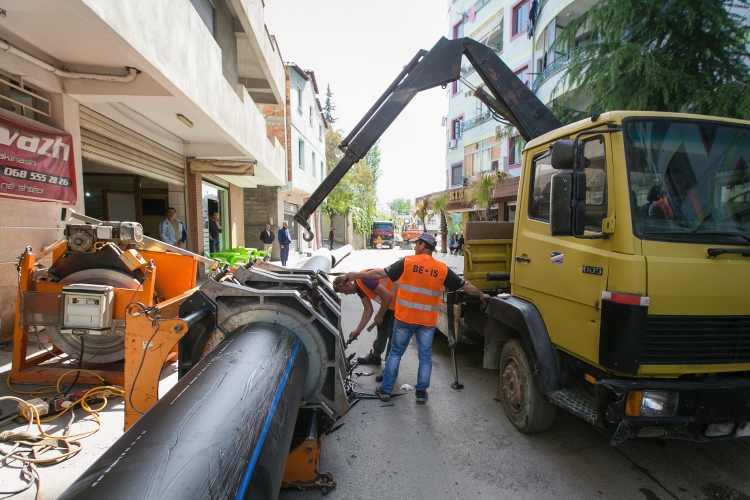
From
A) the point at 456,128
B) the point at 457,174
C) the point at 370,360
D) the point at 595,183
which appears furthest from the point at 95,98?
the point at 456,128

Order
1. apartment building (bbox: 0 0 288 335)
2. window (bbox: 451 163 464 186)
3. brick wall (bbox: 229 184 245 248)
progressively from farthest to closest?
1. window (bbox: 451 163 464 186)
2. brick wall (bbox: 229 184 245 248)
3. apartment building (bbox: 0 0 288 335)

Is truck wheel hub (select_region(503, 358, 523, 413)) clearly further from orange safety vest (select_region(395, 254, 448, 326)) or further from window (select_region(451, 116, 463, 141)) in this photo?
window (select_region(451, 116, 463, 141))

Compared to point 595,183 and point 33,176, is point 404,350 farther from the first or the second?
point 33,176

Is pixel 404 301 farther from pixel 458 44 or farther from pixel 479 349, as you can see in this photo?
pixel 458 44

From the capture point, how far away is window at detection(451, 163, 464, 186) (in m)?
26.5

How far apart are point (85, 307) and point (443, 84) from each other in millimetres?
4945

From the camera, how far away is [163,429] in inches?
52.0

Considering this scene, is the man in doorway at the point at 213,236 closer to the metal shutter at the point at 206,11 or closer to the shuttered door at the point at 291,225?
the metal shutter at the point at 206,11

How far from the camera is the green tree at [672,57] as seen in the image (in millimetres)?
6422

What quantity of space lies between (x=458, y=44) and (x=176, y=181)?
777 cm

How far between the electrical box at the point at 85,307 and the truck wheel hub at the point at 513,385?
12.4 ft

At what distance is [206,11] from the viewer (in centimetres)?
829

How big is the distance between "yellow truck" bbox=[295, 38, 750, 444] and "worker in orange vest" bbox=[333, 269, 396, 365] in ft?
5.91

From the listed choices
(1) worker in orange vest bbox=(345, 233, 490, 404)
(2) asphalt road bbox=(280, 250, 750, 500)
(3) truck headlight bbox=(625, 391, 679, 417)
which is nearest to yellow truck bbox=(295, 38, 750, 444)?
(3) truck headlight bbox=(625, 391, 679, 417)
